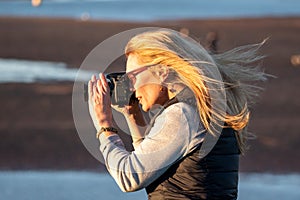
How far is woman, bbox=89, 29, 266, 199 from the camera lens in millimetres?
3564

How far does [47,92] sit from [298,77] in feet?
13.1

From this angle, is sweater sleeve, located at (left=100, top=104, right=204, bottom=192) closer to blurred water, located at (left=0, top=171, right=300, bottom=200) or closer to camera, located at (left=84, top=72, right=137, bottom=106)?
camera, located at (left=84, top=72, right=137, bottom=106)

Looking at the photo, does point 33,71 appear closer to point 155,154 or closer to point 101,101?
point 101,101

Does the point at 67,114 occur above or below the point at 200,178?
below

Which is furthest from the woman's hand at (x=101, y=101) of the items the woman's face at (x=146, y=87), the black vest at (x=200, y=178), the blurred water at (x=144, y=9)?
the blurred water at (x=144, y=9)

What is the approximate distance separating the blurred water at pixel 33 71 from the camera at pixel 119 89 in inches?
396

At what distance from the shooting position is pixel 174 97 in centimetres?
367

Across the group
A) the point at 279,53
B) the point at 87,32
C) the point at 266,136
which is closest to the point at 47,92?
the point at 266,136

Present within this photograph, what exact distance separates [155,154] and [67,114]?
28.1 ft

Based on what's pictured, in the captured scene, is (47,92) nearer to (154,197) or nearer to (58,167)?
(58,167)

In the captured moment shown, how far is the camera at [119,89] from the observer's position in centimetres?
377

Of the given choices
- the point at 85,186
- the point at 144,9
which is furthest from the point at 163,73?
the point at 144,9

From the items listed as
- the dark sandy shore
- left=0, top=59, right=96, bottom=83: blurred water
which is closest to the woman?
the dark sandy shore

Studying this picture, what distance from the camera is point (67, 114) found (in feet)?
39.6
